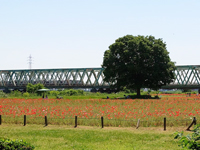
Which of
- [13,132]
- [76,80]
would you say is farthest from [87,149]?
[76,80]

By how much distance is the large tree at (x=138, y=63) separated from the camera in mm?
54375

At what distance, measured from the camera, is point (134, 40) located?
55.5 meters

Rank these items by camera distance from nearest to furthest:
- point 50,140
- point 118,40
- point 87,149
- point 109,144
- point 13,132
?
point 87,149, point 109,144, point 50,140, point 13,132, point 118,40

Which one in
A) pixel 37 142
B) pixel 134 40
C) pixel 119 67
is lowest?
pixel 37 142

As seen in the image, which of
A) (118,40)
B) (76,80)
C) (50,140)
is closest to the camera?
(50,140)

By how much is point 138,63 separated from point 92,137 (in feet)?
122

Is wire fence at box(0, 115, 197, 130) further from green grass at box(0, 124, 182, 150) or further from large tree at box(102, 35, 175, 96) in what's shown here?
large tree at box(102, 35, 175, 96)

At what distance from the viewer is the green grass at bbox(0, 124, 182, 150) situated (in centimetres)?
1576

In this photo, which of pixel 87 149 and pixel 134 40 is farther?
pixel 134 40

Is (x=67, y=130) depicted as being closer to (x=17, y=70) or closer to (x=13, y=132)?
(x=13, y=132)

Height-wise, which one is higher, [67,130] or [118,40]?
[118,40]

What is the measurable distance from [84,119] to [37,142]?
6.20 metres

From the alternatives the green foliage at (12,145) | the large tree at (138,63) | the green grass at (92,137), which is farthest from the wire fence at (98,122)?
the large tree at (138,63)

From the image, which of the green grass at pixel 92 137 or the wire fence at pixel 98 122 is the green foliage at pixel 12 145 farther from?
the wire fence at pixel 98 122
